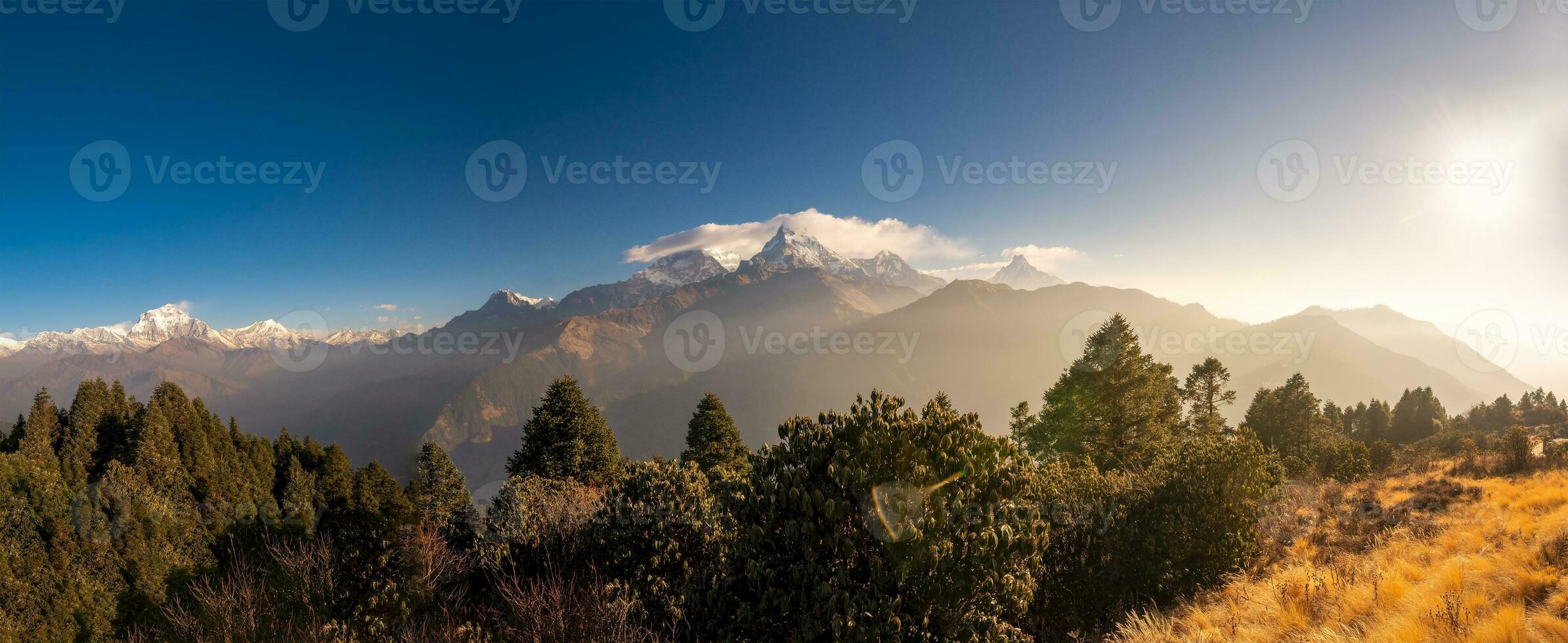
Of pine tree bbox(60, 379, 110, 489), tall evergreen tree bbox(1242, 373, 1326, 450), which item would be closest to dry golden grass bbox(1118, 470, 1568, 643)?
tall evergreen tree bbox(1242, 373, 1326, 450)

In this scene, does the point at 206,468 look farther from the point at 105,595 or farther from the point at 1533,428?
the point at 1533,428

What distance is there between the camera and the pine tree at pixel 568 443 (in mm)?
34594

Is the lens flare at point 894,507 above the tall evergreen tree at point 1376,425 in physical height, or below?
above

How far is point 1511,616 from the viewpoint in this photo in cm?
812

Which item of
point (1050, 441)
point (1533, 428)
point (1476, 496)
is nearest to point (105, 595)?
point (1050, 441)

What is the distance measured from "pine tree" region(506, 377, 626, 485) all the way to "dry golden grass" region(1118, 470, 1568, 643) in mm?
31511

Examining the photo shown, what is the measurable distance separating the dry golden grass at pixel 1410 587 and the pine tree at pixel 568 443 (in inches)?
1241

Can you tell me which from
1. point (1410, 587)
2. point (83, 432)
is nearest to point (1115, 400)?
point (1410, 587)

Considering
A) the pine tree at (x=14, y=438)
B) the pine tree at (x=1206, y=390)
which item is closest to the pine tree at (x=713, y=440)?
the pine tree at (x=1206, y=390)

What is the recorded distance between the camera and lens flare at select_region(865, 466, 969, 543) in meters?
9.80

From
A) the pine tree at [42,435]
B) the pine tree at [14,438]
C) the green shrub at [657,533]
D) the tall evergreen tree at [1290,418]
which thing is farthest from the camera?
Answer: the tall evergreen tree at [1290,418]

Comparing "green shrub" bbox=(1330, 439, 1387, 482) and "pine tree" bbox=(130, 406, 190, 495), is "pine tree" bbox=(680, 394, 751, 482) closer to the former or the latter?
"pine tree" bbox=(130, 406, 190, 495)

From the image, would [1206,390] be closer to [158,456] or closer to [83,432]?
[158,456]

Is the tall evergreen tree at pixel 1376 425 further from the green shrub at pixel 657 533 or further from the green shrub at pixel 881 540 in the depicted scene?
the green shrub at pixel 657 533
